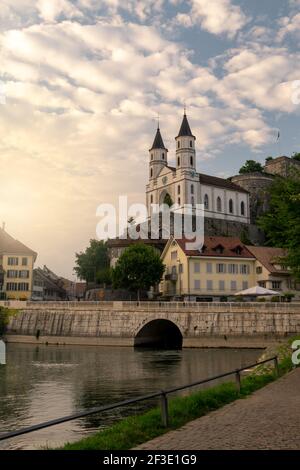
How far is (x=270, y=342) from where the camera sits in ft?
173

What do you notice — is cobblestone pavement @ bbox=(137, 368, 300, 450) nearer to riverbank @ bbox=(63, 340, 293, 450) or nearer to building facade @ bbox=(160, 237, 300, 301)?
riverbank @ bbox=(63, 340, 293, 450)

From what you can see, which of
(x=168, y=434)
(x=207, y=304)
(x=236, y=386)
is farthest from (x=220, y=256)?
(x=168, y=434)

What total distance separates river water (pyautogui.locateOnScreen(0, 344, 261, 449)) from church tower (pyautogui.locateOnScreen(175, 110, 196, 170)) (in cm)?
7784

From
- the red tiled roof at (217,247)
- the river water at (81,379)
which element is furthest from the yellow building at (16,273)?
the river water at (81,379)

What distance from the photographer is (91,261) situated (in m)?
110

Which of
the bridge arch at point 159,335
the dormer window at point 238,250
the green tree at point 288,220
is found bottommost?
the bridge arch at point 159,335

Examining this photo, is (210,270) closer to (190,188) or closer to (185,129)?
(190,188)

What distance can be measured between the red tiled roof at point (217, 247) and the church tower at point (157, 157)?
59.3 meters

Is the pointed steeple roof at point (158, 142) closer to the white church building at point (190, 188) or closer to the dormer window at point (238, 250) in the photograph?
the white church building at point (190, 188)

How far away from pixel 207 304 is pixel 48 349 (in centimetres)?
1932

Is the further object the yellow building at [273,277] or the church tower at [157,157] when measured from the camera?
the church tower at [157,157]

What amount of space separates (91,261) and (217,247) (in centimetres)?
4010

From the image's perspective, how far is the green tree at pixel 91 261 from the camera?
108812 millimetres
